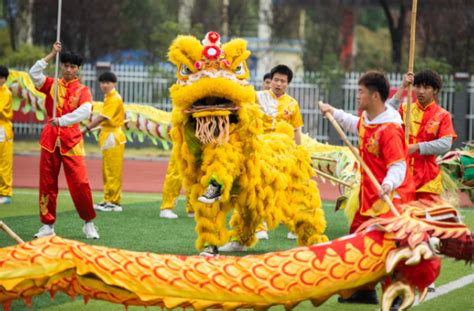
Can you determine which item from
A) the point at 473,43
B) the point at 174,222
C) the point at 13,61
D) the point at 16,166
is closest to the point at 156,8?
the point at 13,61

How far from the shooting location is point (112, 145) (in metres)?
14.0

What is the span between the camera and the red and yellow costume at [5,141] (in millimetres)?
13922

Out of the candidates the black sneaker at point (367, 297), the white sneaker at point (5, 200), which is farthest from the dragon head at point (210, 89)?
the white sneaker at point (5, 200)

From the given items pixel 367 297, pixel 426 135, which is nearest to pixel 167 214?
pixel 426 135

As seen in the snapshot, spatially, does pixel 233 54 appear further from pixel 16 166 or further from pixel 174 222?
pixel 16 166

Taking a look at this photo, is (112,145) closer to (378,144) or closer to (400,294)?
(378,144)

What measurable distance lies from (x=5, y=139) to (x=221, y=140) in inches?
242

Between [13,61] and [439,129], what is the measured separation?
20.5 metres

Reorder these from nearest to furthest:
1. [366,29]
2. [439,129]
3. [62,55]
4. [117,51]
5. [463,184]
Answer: [439,129] < [463,184] < [62,55] < [117,51] < [366,29]

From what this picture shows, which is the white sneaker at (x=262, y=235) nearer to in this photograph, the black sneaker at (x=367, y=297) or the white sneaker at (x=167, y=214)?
the white sneaker at (x=167, y=214)

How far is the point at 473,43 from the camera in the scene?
29.2 metres

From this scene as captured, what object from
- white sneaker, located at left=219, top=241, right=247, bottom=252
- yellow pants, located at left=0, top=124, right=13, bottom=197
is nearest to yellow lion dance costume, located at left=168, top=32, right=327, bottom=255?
white sneaker, located at left=219, top=241, right=247, bottom=252

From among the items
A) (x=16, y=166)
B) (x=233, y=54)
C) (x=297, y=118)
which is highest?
(x=233, y=54)

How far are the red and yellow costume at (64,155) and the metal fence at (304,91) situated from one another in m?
14.0
